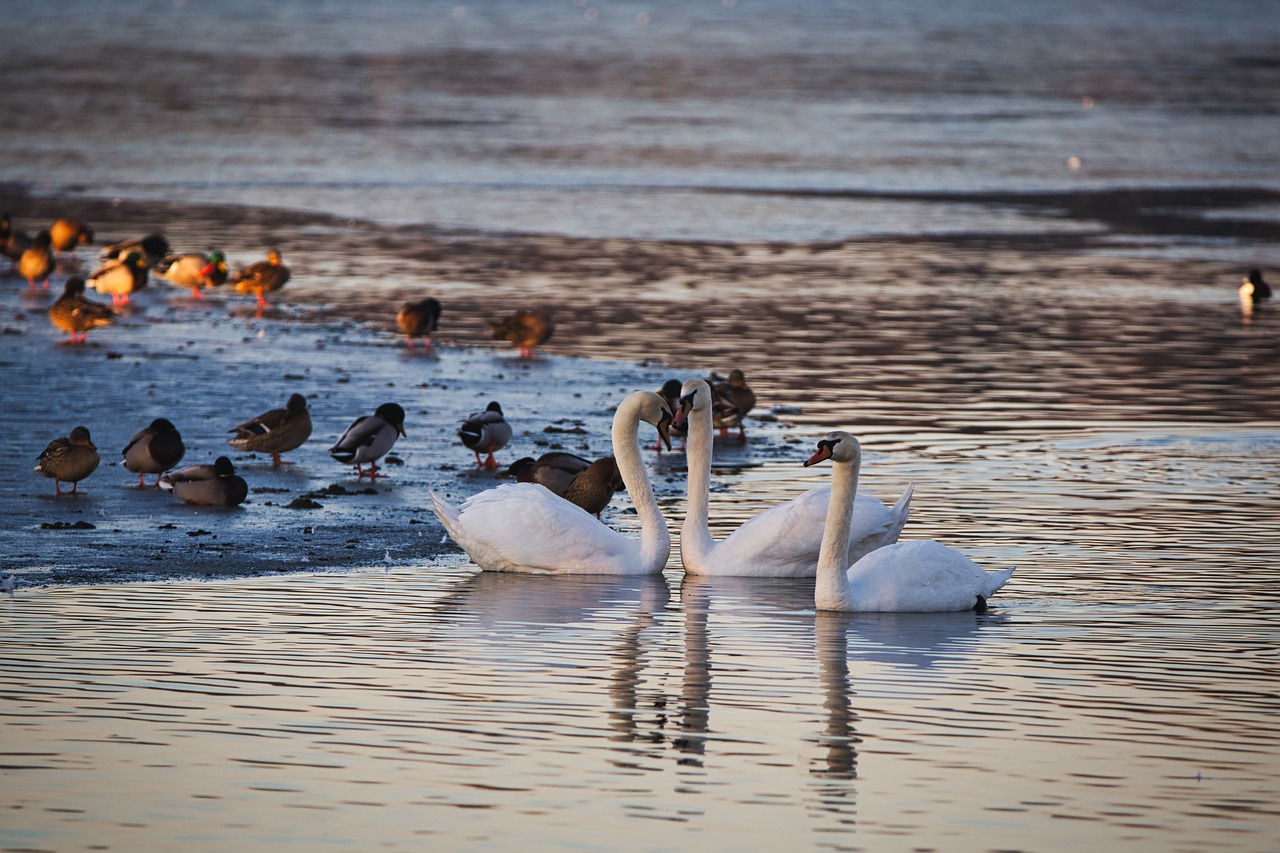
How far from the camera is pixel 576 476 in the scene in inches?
497

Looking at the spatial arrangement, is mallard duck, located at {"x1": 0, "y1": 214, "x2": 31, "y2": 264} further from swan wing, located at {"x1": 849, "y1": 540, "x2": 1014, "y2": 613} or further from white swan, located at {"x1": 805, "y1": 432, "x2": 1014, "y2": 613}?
swan wing, located at {"x1": 849, "y1": 540, "x2": 1014, "y2": 613}

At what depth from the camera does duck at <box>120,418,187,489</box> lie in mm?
12758

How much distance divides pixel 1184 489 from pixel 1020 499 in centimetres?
115

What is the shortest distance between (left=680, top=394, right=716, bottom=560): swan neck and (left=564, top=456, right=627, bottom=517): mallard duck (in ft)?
2.75

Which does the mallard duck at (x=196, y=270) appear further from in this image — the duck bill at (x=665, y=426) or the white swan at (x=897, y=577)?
the white swan at (x=897, y=577)

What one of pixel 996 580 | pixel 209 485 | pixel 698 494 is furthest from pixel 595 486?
pixel 996 580

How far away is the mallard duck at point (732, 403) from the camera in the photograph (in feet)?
48.4

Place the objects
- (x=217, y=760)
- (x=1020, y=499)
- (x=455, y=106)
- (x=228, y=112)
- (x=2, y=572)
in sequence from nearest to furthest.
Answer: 1. (x=217, y=760)
2. (x=2, y=572)
3. (x=1020, y=499)
4. (x=228, y=112)
5. (x=455, y=106)

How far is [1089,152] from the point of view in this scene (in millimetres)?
39969

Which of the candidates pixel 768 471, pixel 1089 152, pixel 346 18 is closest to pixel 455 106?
pixel 1089 152

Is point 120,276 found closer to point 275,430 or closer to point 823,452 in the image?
point 275,430

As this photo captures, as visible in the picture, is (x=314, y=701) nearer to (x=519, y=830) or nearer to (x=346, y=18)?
(x=519, y=830)

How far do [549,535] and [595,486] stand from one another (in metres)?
1.41

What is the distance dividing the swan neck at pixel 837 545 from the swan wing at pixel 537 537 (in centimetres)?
128
